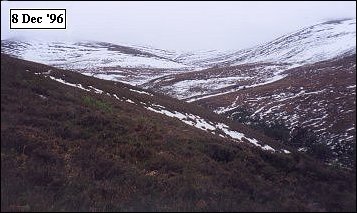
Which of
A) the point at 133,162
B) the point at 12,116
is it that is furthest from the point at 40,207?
the point at 12,116

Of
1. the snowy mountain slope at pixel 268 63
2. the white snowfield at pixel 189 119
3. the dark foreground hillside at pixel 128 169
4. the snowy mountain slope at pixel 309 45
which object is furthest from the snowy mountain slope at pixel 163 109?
the snowy mountain slope at pixel 309 45

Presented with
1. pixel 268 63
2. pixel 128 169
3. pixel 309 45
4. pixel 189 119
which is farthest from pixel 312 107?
pixel 309 45

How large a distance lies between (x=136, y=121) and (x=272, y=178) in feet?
19.9

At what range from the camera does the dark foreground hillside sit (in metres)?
11.2

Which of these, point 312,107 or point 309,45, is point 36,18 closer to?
point 312,107

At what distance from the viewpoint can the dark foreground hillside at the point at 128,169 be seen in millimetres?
11195

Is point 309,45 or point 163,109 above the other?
point 163,109

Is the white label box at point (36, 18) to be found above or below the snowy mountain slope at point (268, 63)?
above

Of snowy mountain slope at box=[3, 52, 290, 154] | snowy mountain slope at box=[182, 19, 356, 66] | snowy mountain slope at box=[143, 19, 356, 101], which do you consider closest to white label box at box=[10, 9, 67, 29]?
snowy mountain slope at box=[3, 52, 290, 154]

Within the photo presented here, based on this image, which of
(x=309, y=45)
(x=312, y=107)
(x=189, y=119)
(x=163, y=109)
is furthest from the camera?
(x=309, y=45)

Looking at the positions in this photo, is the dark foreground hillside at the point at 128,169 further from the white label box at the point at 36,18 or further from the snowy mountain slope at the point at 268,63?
the snowy mountain slope at the point at 268,63

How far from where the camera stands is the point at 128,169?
1352 centimetres

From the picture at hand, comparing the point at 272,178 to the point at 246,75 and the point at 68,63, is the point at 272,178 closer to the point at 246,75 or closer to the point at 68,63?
the point at 246,75

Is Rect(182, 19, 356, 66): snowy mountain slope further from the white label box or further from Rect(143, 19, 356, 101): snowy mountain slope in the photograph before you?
the white label box
